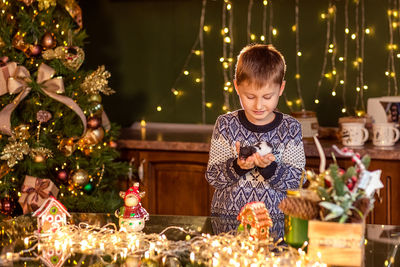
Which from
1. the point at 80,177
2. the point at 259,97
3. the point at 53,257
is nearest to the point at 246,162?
the point at 259,97

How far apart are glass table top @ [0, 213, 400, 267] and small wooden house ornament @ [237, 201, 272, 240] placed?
0.35 feet

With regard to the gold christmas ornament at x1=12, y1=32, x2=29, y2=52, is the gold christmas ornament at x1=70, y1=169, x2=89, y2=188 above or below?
below

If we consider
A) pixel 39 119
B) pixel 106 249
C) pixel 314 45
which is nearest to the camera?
pixel 106 249

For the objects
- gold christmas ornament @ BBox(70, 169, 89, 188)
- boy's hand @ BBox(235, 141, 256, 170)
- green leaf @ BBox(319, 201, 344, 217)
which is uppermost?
boy's hand @ BBox(235, 141, 256, 170)

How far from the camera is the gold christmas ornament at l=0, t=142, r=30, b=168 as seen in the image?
113 inches

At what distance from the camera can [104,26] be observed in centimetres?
403

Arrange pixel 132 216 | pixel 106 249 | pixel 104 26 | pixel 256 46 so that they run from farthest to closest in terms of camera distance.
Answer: pixel 104 26 → pixel 256 46 → pixel 132 216 → pixel 106 249

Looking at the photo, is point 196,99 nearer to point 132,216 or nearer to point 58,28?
point 58,28

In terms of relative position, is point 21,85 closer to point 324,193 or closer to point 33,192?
point 33,192

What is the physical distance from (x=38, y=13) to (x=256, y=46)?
122 cm

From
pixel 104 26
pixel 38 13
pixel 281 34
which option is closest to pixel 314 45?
pixel 281 34

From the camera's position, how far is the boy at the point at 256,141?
209 centimetres

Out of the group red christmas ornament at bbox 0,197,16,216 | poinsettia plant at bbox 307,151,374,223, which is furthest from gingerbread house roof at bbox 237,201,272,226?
red christmas ornament at bbox 0,197,16,216

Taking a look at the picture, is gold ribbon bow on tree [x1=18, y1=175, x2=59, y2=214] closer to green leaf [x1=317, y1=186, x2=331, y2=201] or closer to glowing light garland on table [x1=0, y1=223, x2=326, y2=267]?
glowing light garland on table [x1=0, y1=223, x2=326, y2=267]
